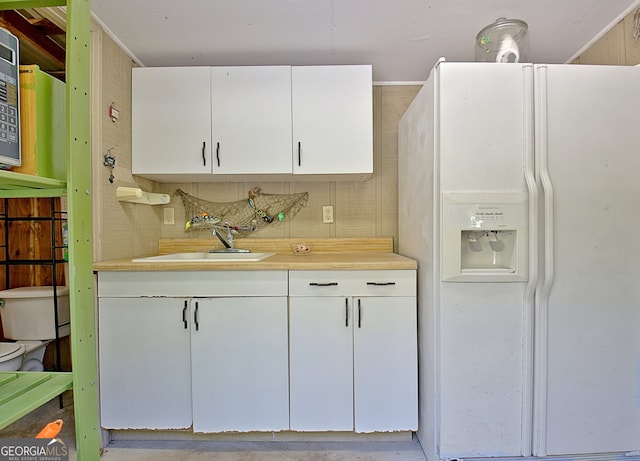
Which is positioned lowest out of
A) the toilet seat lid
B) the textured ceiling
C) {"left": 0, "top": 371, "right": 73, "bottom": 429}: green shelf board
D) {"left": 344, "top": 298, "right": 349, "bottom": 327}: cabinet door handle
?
the toilet seat lid

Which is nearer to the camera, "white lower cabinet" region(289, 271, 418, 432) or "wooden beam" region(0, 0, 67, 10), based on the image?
"wooden beam" region(0, 0, 67, 10)

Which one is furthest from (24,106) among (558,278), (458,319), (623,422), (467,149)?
(623,422)

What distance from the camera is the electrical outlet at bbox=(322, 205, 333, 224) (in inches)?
86.0

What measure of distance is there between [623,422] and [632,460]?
0.18 meters

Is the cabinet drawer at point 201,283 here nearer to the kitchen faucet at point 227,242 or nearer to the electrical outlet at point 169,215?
the kitchen faucet at point 227,242

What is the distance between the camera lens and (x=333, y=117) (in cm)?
187

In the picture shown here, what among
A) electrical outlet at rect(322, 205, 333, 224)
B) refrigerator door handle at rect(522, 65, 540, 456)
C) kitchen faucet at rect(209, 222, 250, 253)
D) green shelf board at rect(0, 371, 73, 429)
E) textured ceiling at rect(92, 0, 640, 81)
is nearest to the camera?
green shelf board at rect(0, 371, 73, 429)

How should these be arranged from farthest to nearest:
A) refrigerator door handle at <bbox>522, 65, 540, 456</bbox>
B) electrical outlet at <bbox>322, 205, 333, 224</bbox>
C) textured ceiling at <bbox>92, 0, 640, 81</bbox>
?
electrical outlet at <bbox>322, 205, 333, 224</bbox> < textured ceiling at <bbox>92, 0, 640, 81</bbox> < refrigerator door handle at <bbox>522, 65, 540, 456</bbox>

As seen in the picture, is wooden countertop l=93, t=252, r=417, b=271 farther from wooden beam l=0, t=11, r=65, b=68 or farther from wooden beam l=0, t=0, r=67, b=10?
wooden beam l=0, t=11, r=65, b=68

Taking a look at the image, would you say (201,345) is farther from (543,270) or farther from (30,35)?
(30,35)

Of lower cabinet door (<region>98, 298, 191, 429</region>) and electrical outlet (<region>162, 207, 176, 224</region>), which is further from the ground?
electrical outlet (<region>162, 207, 176, 224</region>)

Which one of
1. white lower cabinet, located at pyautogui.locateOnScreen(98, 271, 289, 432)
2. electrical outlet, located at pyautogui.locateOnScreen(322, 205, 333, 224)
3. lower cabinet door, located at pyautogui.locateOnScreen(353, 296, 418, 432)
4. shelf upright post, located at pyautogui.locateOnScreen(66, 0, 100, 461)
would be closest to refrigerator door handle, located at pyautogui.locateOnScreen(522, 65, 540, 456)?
lower cabinet door, located at pyautogui.locateOnScreen(353, 296, 418, 432)

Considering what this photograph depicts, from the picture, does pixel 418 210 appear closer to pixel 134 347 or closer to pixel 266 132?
pixel 266 132

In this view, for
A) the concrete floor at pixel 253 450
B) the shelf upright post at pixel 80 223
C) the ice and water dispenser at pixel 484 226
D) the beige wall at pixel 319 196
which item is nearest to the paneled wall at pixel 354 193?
the beige wall at pixel 319 196
